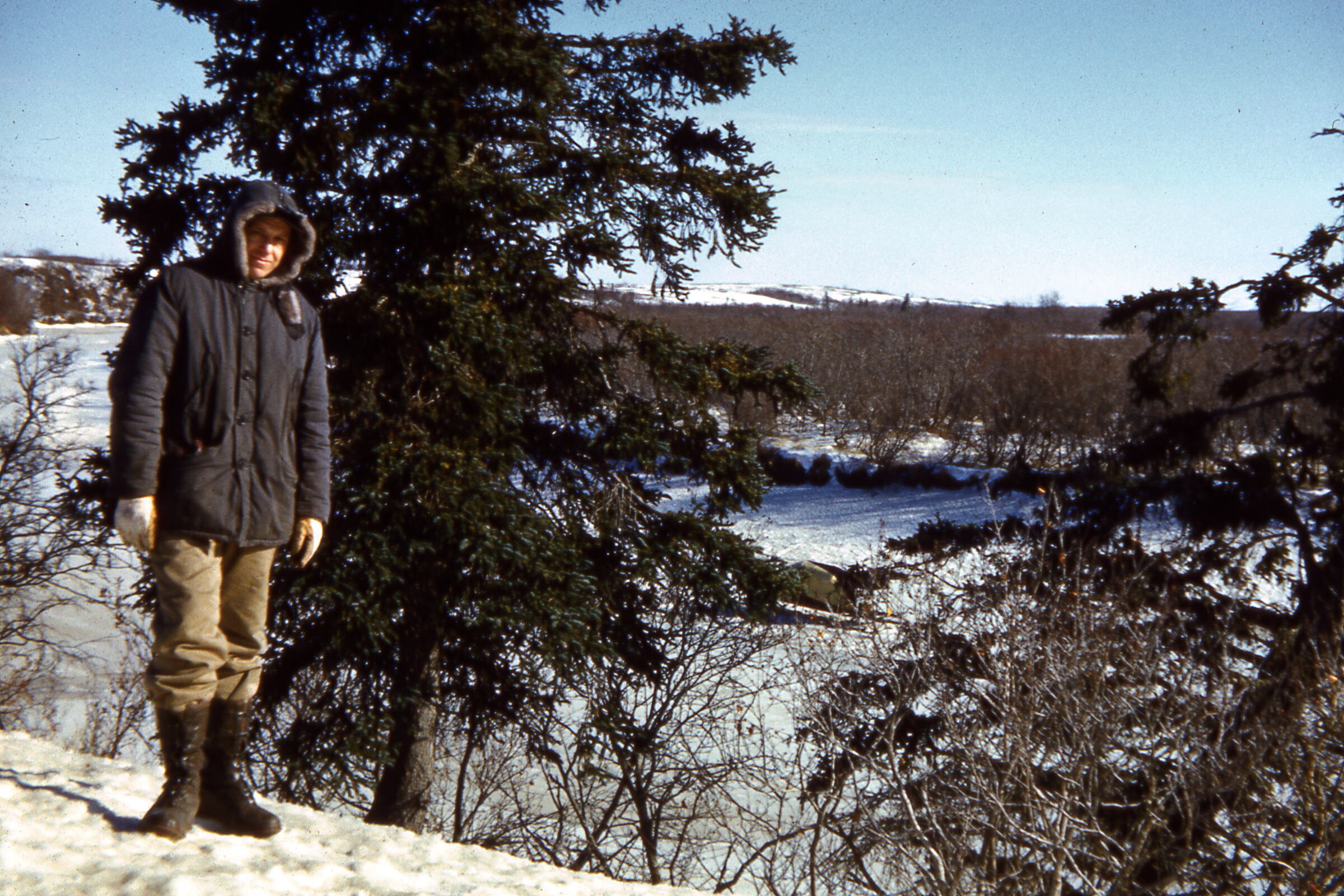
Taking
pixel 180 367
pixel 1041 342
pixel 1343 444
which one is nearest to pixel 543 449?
pixel 180 367

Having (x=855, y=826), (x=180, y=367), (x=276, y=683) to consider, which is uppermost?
(x=180, y=367)

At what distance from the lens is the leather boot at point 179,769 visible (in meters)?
3.20

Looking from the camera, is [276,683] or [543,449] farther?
[543,449]

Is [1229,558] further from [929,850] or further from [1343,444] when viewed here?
[929,850]

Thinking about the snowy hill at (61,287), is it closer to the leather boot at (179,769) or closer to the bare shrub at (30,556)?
the bare shrub at (30,556)

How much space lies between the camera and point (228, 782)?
3.44 metres

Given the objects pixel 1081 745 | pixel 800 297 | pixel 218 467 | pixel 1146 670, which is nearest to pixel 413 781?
pixel 1081 745

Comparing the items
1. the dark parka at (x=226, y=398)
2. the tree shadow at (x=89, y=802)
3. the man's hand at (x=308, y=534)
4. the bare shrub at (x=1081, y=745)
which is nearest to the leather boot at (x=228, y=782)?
the tree shadow at (x=89, y=802)

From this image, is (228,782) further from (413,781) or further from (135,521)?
(413,781)

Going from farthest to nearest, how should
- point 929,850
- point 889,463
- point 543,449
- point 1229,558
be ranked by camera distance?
point 889,463
point 1229,558
point 543,449
point 929,850

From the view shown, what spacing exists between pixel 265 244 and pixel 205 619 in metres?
1.26

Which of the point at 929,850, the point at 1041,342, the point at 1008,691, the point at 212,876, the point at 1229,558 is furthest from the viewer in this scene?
the point at 1041,342

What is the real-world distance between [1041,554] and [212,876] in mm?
9145

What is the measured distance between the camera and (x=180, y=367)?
10.3 ft
